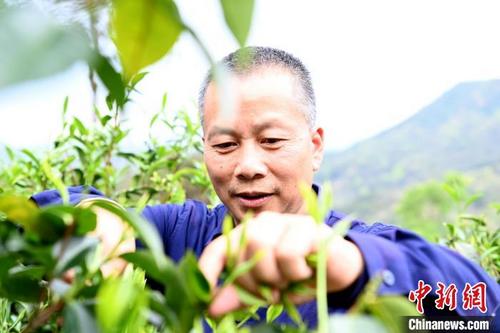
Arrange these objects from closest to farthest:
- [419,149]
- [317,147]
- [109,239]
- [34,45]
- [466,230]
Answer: [34,45], [109,239], [317,147], [466,230], [419,149]

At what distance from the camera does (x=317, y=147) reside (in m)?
1.20

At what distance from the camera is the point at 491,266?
1206 millimetres

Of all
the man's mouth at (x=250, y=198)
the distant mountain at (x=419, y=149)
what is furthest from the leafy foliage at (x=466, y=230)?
the distant mountain at (x=419, y=149)

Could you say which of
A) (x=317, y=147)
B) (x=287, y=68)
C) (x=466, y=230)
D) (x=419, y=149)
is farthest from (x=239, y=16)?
(x=419, y=149)

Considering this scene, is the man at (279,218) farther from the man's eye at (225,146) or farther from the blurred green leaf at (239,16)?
the blurred green leaf at (239,16)

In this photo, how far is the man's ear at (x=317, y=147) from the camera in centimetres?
118

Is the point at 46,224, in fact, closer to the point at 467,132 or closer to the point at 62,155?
the point at 62,155

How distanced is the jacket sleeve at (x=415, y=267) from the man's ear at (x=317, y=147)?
0.60 meters

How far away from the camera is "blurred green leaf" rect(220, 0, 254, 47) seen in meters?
0.16

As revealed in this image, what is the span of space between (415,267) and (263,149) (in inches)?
20.3

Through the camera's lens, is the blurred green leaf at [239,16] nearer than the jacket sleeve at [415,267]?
Yes

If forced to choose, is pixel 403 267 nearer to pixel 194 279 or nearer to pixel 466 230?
pixel 194 279

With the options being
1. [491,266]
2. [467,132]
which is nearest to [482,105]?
[467,132]

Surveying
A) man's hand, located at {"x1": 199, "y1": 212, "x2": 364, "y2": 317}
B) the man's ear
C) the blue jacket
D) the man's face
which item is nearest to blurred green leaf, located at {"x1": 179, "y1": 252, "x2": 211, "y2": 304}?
man's hand, located at {"x1": 199, "y1": 212, "x2": 364, "y2": 317}
